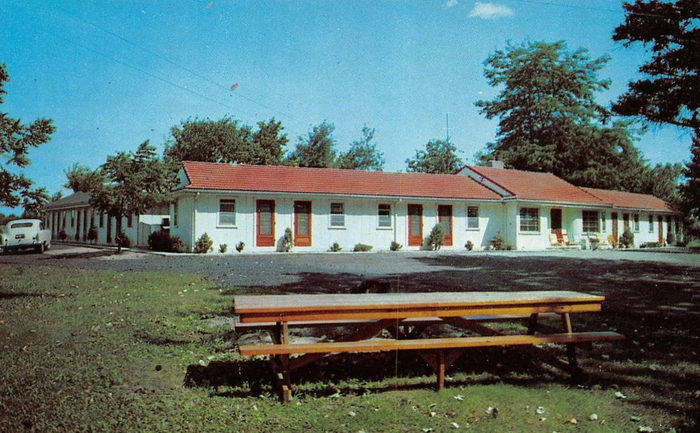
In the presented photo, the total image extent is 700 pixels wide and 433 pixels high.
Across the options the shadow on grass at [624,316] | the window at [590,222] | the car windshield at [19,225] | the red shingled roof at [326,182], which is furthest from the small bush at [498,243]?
the car windshield at [19,225]

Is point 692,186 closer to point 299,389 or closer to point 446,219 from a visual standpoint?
point 446,219

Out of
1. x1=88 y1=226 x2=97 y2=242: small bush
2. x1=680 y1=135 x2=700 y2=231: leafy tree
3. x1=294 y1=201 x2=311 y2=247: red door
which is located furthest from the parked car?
x1=680 y1=135 x2=700 y2=231: leafy tree

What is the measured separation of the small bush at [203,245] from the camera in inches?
945

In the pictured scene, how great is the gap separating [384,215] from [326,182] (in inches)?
149

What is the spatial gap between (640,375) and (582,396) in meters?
1.04

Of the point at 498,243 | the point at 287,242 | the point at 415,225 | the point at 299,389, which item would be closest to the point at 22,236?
the point at 287,242

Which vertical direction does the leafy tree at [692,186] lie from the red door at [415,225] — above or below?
above

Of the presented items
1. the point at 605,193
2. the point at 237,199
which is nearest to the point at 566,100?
the point at 605,193

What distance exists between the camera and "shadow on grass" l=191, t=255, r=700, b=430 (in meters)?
4.92

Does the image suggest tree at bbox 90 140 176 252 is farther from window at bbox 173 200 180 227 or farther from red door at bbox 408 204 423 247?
red door at bbox 408 204 423 247

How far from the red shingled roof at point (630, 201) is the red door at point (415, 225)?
586 inches

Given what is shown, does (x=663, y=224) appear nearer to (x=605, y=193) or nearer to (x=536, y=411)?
(x=605, y=193)

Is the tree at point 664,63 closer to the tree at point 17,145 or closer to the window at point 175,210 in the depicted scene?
the tree at point 17,145

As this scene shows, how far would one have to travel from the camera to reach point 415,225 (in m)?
29.0
